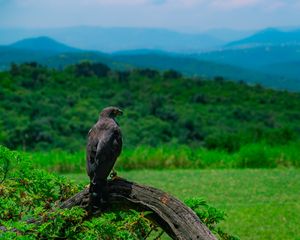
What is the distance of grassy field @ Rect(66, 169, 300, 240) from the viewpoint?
28.2 feet

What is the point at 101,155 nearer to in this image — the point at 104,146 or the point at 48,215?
the point at 104,146

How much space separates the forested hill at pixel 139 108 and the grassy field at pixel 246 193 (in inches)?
188

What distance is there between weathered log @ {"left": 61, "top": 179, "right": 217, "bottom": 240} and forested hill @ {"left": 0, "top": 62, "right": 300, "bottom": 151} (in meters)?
14.1

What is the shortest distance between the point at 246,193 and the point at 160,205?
8109mm

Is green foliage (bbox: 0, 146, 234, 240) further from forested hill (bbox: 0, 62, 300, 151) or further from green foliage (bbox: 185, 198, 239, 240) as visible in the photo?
forested hill (bbox: 0, 62, 300, 151)

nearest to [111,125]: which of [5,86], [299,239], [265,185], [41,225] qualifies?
[41,225]

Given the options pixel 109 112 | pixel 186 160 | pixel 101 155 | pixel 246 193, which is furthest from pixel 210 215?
pixel 186 160

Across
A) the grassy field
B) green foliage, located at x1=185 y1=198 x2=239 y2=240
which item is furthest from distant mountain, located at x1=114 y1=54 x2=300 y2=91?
green foliage, located at x1=185 y1=198 x2=239 y2=240

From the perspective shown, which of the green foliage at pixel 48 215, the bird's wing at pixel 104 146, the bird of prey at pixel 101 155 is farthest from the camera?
the bird's wing at pixel 104 146

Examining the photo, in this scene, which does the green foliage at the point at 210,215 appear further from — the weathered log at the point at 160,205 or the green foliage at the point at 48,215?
the weathered log at the point at 160,205

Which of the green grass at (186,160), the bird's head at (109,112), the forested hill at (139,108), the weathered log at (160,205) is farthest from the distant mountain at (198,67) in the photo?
the weathered log at (160,205)

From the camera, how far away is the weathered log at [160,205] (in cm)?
317

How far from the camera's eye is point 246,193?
11180 millimetres

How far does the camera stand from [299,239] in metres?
7.78
